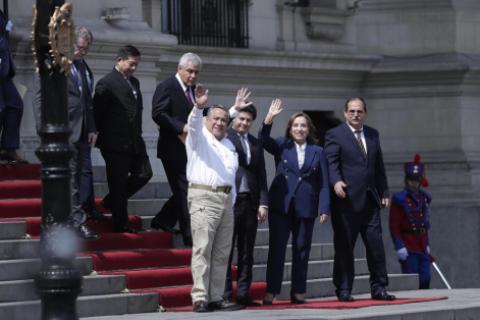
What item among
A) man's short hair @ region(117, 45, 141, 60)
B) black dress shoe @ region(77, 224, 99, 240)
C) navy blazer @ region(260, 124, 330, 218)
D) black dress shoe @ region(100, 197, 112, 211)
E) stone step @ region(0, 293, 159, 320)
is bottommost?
stone step @ region(0, 293, 159, 320)

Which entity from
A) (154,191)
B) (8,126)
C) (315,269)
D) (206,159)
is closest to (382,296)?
(315,269)

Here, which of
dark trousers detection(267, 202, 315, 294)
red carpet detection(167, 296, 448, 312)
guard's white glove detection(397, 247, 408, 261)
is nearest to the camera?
red carpet detection(167, 296, 448, 312)

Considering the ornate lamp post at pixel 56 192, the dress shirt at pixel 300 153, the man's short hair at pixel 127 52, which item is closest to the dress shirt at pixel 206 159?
the dress shirt at pixel 300 153

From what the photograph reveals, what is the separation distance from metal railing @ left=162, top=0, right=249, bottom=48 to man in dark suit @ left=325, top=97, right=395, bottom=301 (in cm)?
536

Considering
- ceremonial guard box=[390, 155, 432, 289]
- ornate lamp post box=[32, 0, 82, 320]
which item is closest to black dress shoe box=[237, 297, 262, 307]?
ceremonial guard box=[390, 155, 432, 289]

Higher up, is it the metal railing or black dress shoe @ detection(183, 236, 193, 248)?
the metal railing

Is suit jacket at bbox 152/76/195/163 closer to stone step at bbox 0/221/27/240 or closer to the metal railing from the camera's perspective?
stone step at bbox 0/221/27/240

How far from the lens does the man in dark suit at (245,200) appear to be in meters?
17.2

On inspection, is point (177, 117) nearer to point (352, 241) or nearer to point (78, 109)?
point (78, 109)

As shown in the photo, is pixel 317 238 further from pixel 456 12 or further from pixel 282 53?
pixel 456 12

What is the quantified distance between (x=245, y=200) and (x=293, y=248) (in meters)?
0.78

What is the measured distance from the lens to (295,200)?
691 inches

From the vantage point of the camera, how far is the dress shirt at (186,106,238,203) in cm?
1653

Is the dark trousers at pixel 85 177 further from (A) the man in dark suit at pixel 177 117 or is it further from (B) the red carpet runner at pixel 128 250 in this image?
(A) the man in dark suit at pixel 177 117
